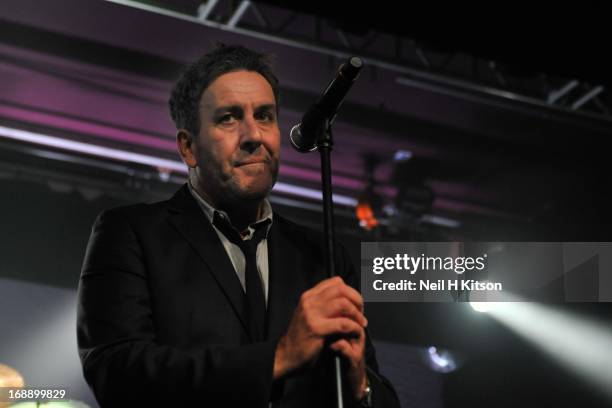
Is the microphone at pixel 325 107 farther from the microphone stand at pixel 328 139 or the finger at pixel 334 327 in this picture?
the finger at pixel 334 327

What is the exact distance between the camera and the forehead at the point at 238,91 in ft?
5.46

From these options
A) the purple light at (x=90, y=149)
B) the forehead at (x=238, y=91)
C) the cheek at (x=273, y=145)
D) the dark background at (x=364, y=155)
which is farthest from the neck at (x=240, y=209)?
the purple light at (x=90, y=149)

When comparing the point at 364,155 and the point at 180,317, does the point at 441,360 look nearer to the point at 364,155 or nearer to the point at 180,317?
the point at 364,155

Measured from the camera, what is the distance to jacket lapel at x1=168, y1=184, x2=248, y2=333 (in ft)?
4.86

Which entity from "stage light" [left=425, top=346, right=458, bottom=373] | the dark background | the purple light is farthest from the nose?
"stage light" [left=425, top=346, right=458, bottom=373]

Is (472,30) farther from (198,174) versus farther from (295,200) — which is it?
(295,200)

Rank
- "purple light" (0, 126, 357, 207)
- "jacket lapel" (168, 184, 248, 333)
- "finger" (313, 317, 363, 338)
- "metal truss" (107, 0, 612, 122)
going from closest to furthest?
"finger" (313, 317, 363, 338), "jacket lapel" (168, 184, 248, 333), "metal truss" (107, 0, 612, 122), "purple light" (0, 126, 357, 207)

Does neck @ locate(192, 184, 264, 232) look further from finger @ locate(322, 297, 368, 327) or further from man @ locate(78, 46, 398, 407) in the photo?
finger @ locate(322, 297, 368, 327)

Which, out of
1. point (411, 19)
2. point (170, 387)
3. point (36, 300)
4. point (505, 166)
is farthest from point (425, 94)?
point (170, 387)

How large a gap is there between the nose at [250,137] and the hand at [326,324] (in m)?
0.44

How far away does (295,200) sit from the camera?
7527 mm

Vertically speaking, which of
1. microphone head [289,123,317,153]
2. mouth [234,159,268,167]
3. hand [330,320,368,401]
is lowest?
hand [330,320,368,401]

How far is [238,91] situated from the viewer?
65.9 inches

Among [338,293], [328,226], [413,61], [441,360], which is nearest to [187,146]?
[328,226]
